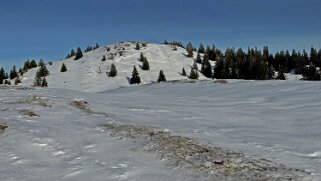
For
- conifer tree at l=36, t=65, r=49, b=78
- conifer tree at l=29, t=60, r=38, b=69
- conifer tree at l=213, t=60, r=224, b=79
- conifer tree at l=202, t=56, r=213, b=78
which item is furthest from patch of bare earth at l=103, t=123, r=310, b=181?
conifer tree at l=29, t=60, r=38, b=69

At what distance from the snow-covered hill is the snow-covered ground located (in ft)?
181

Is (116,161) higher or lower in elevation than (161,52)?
lower

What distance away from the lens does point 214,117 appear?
18406 millimetres

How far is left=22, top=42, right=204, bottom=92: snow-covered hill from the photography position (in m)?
80.7

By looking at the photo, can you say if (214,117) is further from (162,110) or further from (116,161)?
(116,161)

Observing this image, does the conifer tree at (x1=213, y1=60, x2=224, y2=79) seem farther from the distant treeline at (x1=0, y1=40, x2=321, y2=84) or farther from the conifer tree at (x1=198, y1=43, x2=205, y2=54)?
the conifer tree at (x1=198, y1=43, x2=205, y2=54)

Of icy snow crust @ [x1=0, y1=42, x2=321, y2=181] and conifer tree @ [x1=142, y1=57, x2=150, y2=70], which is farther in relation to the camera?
conifer tree @ [x1=142, y1=57, x2=150, y2=70]

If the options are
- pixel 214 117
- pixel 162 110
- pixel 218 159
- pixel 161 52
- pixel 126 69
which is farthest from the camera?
pixel 161 52

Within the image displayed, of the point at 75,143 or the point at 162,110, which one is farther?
the point at 162,110

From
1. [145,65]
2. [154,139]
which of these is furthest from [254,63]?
[154,139]

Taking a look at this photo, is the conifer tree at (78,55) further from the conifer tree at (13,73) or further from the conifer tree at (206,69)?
the conifer tree at (206,69)

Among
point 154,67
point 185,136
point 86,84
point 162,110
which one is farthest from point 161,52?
point 185,136

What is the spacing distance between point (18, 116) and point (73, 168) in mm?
7348

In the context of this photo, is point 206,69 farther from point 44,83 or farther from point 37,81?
point 37,81
